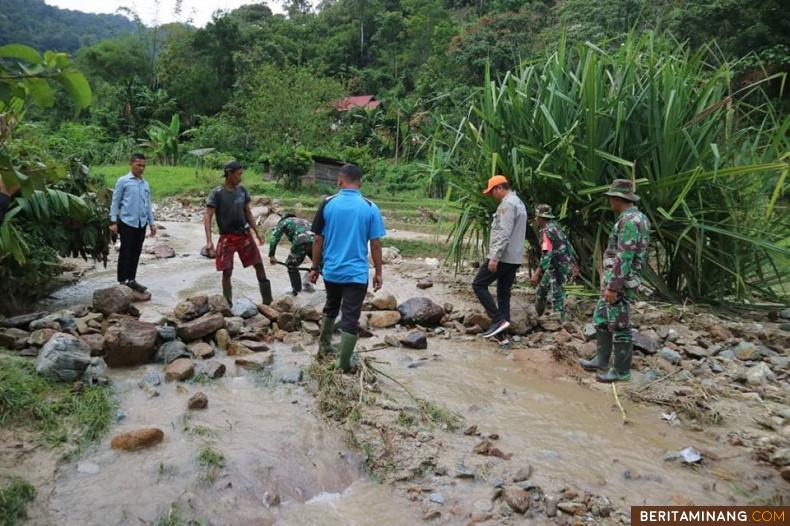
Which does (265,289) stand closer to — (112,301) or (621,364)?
(112,301)

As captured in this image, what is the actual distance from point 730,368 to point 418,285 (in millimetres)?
3985

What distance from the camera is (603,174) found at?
640cm

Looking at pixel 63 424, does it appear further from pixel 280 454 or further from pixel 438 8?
pixel 438 8

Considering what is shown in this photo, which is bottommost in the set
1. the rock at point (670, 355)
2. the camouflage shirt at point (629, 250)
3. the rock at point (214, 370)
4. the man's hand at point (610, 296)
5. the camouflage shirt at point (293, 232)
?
the rock at point (670, 355)

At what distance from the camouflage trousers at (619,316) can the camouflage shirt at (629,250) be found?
0.35ft

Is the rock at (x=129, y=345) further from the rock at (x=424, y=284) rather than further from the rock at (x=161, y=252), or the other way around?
the rock at (x=161, y=252)

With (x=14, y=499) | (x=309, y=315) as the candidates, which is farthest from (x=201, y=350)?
(x=14, y=499)

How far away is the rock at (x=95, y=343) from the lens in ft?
14.2

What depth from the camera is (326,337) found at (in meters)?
4.70

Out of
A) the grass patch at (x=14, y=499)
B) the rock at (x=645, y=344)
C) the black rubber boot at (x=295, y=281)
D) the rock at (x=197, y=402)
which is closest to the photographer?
the grass patch at (x=14, y=499)

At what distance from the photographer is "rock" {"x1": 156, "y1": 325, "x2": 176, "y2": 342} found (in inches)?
183

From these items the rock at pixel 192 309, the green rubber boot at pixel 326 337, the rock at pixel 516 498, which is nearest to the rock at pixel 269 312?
the rock at pixel 192 309

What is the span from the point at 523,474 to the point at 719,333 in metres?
3.42

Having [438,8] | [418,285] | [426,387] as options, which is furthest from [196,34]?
[426,387]
